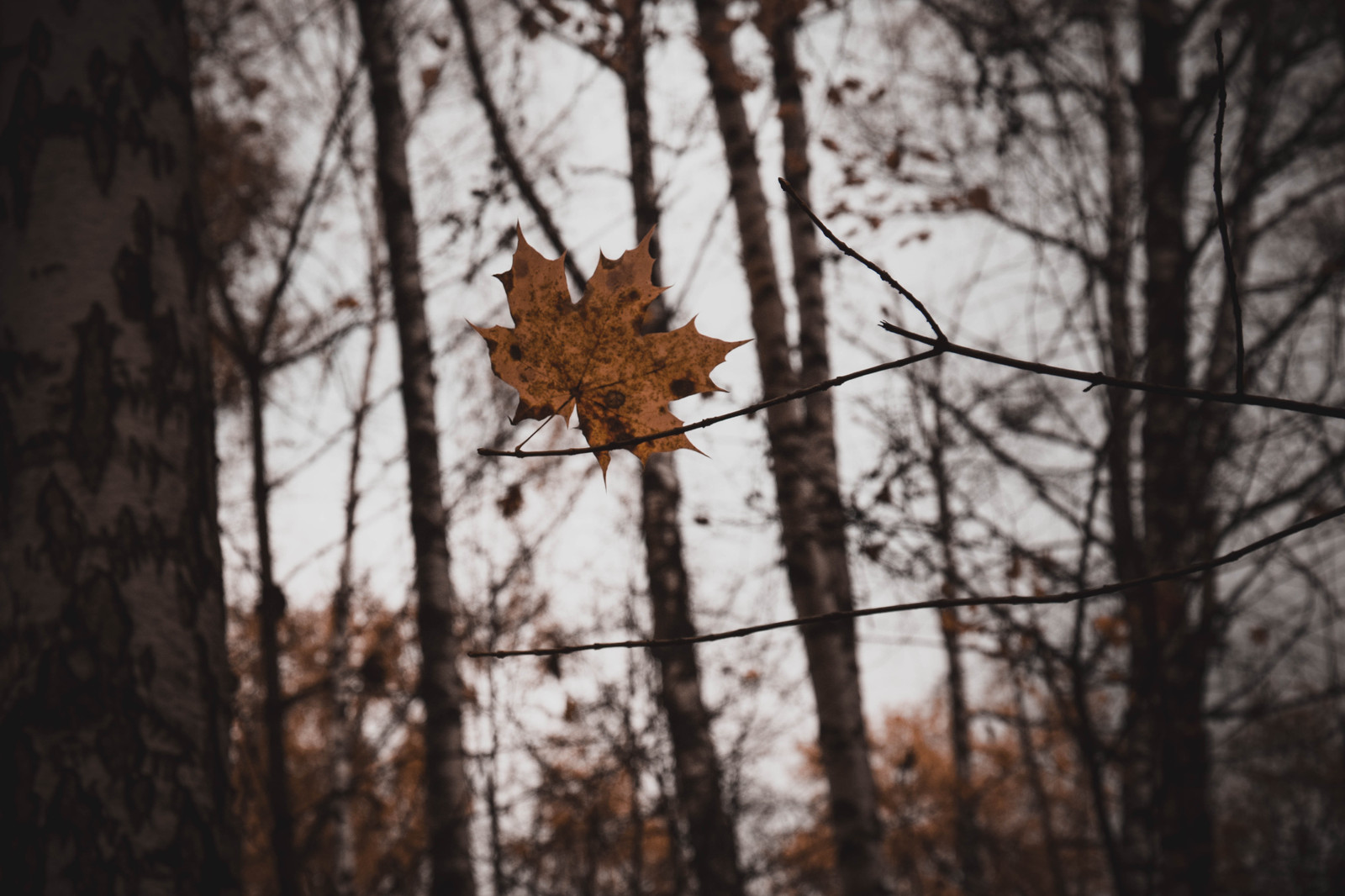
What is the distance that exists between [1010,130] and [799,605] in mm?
1793

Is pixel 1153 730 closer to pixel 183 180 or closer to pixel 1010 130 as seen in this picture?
pixel 1010 130

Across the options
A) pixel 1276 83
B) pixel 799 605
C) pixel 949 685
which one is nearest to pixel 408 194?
pixel 799 605

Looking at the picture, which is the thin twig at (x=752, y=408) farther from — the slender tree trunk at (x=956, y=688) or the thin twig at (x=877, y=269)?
the slender tree trunk at (x=956, y=688)

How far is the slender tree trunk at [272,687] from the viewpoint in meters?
1.68

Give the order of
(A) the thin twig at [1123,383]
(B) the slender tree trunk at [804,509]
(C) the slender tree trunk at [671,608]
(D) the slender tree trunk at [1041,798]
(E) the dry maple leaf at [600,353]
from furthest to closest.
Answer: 1. (C) the slender tree trunk at [671,608]
2. (D) the slender tree trunk at [1041,798]
3. (B) the slender tree trunk at [804,509]
4. (E) the dry maple leaf at [600,353]
5. (A) the thin twig at [1123,383]

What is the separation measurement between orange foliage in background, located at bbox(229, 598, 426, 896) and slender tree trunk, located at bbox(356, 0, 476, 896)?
0.52ft

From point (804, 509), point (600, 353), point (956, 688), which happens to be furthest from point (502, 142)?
point (956, 688)

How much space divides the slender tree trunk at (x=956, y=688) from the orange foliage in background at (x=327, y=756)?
1.75 m

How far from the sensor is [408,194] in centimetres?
339

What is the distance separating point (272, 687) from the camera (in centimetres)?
181

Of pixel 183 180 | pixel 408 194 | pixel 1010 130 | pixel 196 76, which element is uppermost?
pixel 196 76

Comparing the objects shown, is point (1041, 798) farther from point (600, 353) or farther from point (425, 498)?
point (600, 353)

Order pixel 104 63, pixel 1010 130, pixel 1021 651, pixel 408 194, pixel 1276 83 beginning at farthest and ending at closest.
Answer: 1. pixel 408 194
2. pixel 1010 130
3. pixel 1021 651
4. pixel 1276 83
5. pixel 104 63

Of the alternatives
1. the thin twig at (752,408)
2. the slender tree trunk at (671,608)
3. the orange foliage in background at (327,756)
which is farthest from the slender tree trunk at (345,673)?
the thin twig at (752,408)
